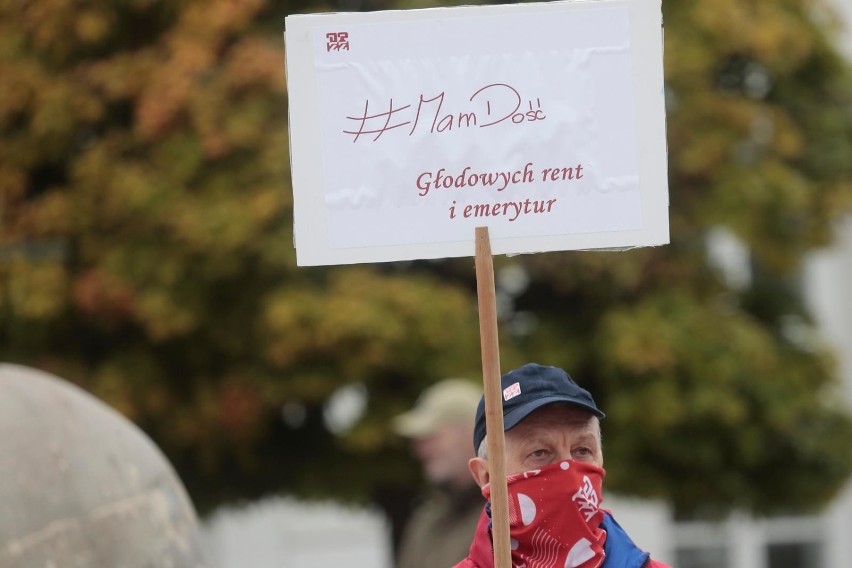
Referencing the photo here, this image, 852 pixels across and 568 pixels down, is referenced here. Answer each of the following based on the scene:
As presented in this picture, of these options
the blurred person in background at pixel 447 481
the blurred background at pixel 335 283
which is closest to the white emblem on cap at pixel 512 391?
the blurred person in background at pixel 447 481

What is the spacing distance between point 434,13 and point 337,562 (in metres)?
11.4

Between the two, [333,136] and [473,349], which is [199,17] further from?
[333,136]

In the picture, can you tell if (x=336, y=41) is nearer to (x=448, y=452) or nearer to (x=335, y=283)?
(x=448, y=452)

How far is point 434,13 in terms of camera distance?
3441mm

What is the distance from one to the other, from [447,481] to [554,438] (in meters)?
3.41

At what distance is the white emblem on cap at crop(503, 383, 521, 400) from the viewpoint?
10.7 ft

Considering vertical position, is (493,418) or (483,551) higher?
(493,418)

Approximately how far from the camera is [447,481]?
661 centimetres

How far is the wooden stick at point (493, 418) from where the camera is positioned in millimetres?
3090

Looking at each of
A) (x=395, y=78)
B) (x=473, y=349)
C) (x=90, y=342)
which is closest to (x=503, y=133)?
(x=395, y=78)

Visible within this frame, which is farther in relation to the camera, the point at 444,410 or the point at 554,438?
the point at 444,410

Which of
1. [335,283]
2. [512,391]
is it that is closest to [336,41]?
[512,391]

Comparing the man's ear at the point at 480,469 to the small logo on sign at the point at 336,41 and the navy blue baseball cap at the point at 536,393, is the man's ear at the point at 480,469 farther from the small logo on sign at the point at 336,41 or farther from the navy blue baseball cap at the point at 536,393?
the small logo on sign at the point at 336,41

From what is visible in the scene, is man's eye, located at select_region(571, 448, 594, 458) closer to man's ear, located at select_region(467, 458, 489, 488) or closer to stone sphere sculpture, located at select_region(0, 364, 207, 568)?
man's ear, located at select_region(467, 458, 489, 488)
